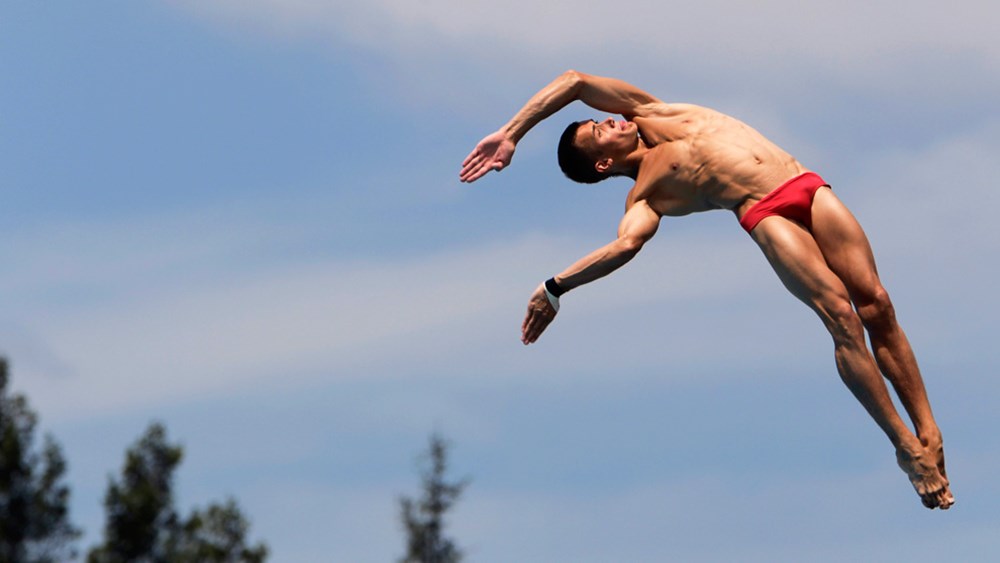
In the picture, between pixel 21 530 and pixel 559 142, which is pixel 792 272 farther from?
pixel 21 530

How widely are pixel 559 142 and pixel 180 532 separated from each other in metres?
35.2

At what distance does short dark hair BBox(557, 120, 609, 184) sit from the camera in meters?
15.1

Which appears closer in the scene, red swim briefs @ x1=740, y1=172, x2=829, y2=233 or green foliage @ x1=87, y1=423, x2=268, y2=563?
red swim briefs @ x1=740, y1=172, x2=829, y2=233

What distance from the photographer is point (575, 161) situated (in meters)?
15.2

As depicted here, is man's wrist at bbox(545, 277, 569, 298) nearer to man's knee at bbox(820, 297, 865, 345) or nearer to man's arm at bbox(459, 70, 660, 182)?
man's arm at bbox(459, 70, 660, 182)

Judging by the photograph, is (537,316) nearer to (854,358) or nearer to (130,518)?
(854,358)

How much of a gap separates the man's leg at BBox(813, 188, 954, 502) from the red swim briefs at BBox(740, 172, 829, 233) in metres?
0.10

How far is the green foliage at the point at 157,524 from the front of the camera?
153ft

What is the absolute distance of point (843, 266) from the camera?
13945mm

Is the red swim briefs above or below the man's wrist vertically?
above

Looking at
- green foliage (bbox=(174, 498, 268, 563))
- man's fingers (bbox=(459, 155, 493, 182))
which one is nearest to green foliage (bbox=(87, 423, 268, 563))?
green foliage (bbox=(174, 498, 268, 563))

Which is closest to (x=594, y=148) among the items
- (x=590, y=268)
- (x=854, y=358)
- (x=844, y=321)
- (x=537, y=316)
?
(x=590, y=268)

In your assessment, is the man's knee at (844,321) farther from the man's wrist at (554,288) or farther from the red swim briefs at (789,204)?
the man's wrist at (554,288)

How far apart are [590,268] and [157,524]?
116ft
